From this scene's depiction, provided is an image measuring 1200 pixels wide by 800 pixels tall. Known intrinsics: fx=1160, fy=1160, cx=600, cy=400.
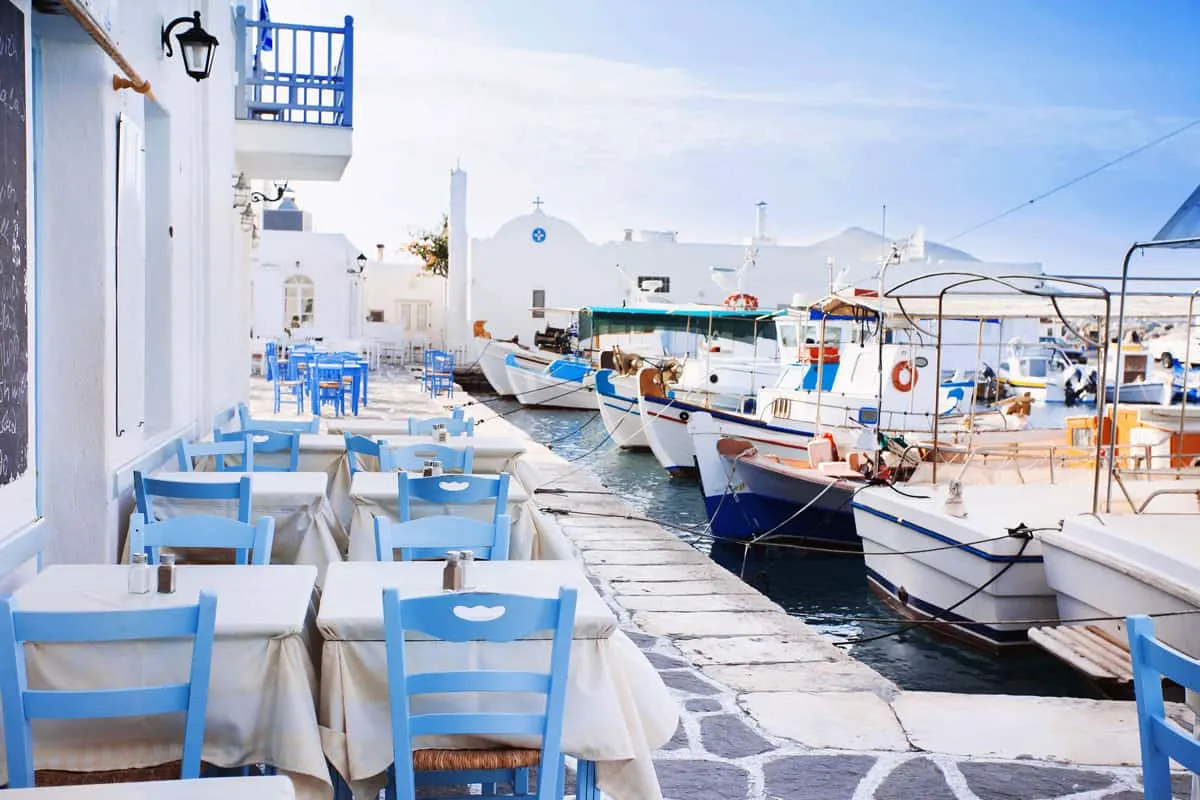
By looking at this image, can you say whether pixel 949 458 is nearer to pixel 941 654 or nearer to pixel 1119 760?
pixel 941 654

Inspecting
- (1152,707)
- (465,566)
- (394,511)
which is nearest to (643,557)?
(394,511)

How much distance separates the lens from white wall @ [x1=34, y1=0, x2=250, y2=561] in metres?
5.31

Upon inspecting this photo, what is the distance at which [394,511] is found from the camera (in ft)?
19.9

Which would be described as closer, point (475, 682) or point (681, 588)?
point (475, 682)

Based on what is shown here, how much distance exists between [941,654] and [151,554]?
7.17m

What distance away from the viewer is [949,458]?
13.2 metres

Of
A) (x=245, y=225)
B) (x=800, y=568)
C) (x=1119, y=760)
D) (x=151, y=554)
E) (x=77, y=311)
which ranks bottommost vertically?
(x=800, y=568)

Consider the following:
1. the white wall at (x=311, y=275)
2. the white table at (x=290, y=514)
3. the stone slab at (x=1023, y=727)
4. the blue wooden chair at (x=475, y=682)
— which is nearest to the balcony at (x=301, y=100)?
the white table at (x=290, y=514)

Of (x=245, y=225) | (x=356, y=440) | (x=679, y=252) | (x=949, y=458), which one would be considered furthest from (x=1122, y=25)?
(x=356, y=440)

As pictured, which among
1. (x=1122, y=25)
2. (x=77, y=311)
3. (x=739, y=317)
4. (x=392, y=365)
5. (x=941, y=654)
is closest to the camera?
(x=77, y=311)

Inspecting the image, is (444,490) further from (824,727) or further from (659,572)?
(659,572)

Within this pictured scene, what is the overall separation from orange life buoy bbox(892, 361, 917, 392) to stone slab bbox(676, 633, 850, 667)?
33.3 feet

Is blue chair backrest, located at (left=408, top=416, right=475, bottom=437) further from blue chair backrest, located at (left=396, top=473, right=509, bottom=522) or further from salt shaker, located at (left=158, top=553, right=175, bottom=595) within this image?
salt shaker, located at (left=158, top=553, right=175, bottom=595)

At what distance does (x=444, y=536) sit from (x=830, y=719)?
2.04 meters
